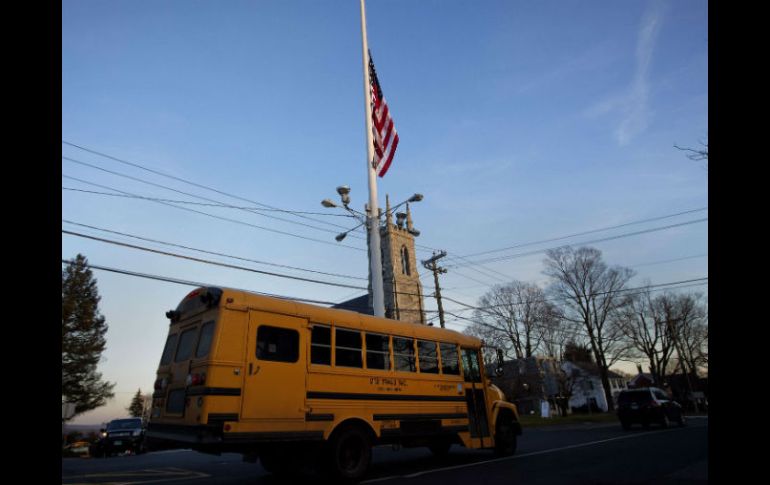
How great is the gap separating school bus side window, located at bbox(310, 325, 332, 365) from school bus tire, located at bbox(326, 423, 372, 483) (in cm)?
126

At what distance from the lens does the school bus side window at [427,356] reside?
9828 mm

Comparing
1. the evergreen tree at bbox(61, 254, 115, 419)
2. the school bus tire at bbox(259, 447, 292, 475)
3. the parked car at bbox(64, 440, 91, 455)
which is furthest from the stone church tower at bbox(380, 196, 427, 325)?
the school bus tire at bbox(259, 447, 292, 475)

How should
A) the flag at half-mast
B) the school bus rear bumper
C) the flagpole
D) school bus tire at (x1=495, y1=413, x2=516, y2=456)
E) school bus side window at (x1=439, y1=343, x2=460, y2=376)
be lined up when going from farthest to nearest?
the flag at half-mast, the flagpole, school bus tire at (x1=495, y1=413, x2=516, y2=456), school bus side window at (x1=439, y1=343, x2=460, y2=376), the school bus rear bumper

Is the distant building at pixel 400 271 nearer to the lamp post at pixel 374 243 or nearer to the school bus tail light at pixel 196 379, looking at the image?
the lamp post at pixel 374 243

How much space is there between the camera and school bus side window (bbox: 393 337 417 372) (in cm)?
929

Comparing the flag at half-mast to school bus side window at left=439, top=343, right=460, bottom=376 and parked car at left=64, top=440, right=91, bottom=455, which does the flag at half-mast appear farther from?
parked car at left=64, top=440, right=91, bottom=455

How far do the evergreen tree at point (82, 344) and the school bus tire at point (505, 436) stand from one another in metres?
43.4

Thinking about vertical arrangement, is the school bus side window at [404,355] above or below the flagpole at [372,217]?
below

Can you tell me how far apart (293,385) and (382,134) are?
31.6 ft

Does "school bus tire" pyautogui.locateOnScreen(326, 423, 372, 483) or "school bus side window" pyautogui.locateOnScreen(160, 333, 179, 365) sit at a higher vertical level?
"school bus side window" pyautogui.locateOnScreen(160, 333, 179, 365)

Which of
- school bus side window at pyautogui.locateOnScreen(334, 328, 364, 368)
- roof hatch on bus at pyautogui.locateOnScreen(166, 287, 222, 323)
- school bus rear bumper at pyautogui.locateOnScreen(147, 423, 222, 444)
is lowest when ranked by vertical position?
school bus rear bumper at pyautogui.locateOnScreen(147, 423, 222, 444)

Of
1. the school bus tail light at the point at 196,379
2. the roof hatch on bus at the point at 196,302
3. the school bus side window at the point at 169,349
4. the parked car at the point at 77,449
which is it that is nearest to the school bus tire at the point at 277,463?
the school bus tail light at the point at 196,379

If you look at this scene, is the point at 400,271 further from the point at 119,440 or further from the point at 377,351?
the point at 377,351
